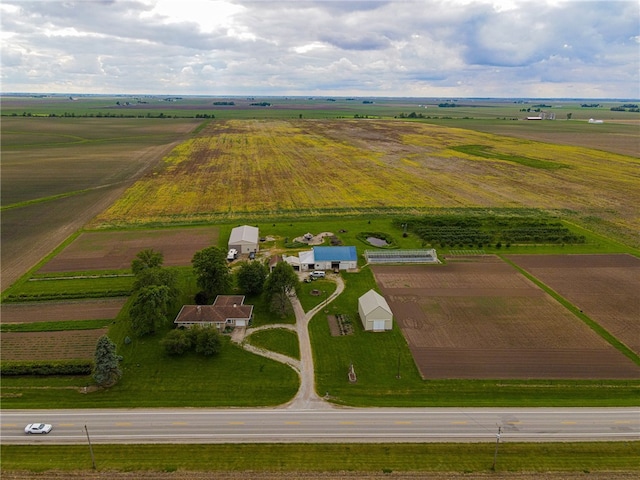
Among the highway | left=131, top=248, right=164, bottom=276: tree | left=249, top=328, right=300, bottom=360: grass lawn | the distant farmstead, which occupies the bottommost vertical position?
the highway

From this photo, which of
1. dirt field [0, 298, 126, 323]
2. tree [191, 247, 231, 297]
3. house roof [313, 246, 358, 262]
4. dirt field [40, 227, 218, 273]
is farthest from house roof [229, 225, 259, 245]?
dirt field [0, 298, 126, 323]

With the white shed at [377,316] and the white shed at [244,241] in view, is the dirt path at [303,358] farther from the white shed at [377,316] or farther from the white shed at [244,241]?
the white shed at [244,241]

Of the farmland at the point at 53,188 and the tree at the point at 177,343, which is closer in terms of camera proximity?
the tree at the point at 177,343

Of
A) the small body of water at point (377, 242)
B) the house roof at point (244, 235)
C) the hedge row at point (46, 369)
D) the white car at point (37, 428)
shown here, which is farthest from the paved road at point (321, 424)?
the small body of water at point (377, 242)

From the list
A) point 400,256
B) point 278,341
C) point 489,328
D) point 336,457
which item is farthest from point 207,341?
point 400,256

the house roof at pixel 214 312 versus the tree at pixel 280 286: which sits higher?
the tree at pixel 280 286

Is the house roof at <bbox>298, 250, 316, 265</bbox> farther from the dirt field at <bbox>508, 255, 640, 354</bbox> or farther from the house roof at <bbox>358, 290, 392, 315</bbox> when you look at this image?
the dirt field at <bbox>508, 255, 640, 354</bbox>
